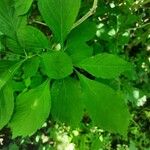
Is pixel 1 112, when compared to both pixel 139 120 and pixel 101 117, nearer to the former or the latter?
pixel 101 117

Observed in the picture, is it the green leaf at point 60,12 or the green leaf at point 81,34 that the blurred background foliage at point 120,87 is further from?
the green leaf at point 60,12

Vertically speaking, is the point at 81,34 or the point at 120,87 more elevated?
the point at 81,34

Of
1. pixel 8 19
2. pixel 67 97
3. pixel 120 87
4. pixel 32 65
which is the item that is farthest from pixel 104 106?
pixel 120 87

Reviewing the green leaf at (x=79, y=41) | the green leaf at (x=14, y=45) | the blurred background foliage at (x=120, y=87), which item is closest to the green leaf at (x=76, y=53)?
the green leaf at (x=79, y=41)

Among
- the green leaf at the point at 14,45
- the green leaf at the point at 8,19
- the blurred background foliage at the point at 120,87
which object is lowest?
the blurred background foliage at the point at 120,87

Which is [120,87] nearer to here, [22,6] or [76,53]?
[76,53]

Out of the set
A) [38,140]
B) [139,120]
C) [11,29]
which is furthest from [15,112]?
[139,120]
